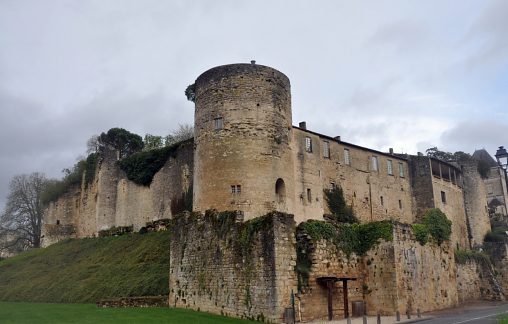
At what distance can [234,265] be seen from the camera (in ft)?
73.2

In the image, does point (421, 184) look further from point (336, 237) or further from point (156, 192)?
point (336, 237)

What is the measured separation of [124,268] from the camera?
32594mm

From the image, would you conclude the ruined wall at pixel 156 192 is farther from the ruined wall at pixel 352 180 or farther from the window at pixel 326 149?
the window at pixel 326 149

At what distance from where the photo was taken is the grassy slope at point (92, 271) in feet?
95.9

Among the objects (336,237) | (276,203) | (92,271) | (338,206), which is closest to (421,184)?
(338,206)

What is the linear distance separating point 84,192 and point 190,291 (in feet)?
113

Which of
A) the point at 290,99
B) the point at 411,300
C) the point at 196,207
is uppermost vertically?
the point at 290,99

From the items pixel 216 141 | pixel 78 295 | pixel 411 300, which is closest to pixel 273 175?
pixel 216 141

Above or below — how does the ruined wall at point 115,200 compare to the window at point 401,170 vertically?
below

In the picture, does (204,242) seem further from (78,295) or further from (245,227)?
(78,295)

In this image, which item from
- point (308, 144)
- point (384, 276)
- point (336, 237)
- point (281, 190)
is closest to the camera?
point (336, 237)

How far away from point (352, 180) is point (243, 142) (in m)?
15.9

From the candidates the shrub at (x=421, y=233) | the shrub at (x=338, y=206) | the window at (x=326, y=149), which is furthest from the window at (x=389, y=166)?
the shrub at (x=421, y=233)

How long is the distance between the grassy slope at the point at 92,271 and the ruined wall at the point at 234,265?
3.07 m
